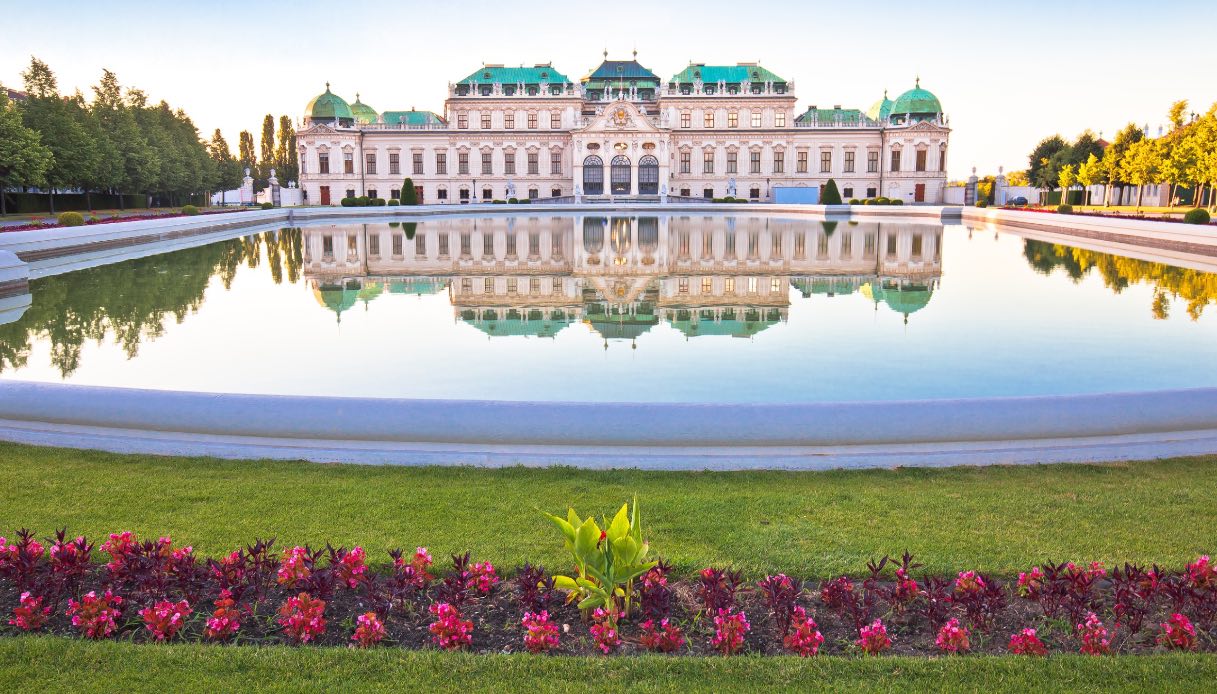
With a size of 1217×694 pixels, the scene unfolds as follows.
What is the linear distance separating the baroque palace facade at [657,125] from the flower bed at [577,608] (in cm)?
7681

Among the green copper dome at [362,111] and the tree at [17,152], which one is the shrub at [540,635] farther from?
the green copper dome at [362,111]

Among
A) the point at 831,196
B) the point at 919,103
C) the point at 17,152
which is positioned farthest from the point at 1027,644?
the point at 919,103

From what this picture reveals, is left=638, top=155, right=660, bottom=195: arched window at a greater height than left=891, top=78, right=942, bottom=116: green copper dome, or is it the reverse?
left=891, top=78, right=942, bottom=116: green copper dome

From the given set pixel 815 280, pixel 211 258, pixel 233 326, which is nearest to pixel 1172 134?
pixel 815 280

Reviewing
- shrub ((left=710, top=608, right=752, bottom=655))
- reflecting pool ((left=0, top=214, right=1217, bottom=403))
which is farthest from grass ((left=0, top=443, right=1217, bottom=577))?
reflecting pool ((left=0, top=214, right=1217, bottom=403))

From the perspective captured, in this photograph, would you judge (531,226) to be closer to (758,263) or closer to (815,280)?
(758,263)

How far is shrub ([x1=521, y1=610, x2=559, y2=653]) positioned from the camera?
4074 mm

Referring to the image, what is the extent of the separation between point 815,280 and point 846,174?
66019mm

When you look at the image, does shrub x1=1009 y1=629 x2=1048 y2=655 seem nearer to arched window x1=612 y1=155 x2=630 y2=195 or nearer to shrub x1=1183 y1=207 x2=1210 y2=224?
A: shrub x1=1183 y1=207 x2=1210 y2=224

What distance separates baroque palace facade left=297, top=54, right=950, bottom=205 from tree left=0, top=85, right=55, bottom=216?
40946 millimetres

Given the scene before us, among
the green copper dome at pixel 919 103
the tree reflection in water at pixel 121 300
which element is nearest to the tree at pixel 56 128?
the tree reflection in water at pixel 121 300

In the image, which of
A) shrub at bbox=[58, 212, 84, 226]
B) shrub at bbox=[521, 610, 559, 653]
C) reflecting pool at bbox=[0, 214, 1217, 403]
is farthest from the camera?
shrub at bbox=[58, 212, 84, 226]

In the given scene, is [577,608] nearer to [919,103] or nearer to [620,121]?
[620,121]

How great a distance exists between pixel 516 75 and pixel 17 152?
49485 millimetres
